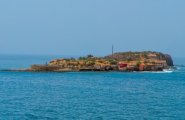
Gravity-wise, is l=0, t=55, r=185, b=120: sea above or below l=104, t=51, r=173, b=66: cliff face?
below

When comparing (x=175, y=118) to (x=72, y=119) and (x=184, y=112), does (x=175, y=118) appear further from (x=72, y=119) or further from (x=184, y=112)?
(x=72, y=119)

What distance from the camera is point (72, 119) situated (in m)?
30.3

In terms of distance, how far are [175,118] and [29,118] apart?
41.7ft

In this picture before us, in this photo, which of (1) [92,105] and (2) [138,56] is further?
(2) [138,56]

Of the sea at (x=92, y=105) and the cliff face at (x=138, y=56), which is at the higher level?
the cliff face at (x=138, y=56)

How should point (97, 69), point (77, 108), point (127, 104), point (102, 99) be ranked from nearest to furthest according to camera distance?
point (77, 108) → point (127, 104) → point (102, 99) → point (97, 69)

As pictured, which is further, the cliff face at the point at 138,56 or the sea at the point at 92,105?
the cliff face at the point at 138,56

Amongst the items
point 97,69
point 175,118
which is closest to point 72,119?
point 175,118

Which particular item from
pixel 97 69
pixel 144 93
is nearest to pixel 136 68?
pixel 97 69

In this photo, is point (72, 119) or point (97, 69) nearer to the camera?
point (72, 119)

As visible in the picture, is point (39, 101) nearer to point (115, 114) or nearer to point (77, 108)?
point (77, 108)

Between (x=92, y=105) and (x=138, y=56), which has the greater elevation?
(x=138, y=56)

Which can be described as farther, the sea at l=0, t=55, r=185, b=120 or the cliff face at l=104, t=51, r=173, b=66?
the cliff face at l=104, t=51, r=173, b=66

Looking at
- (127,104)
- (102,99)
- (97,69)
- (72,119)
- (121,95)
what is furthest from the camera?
(97,69)
